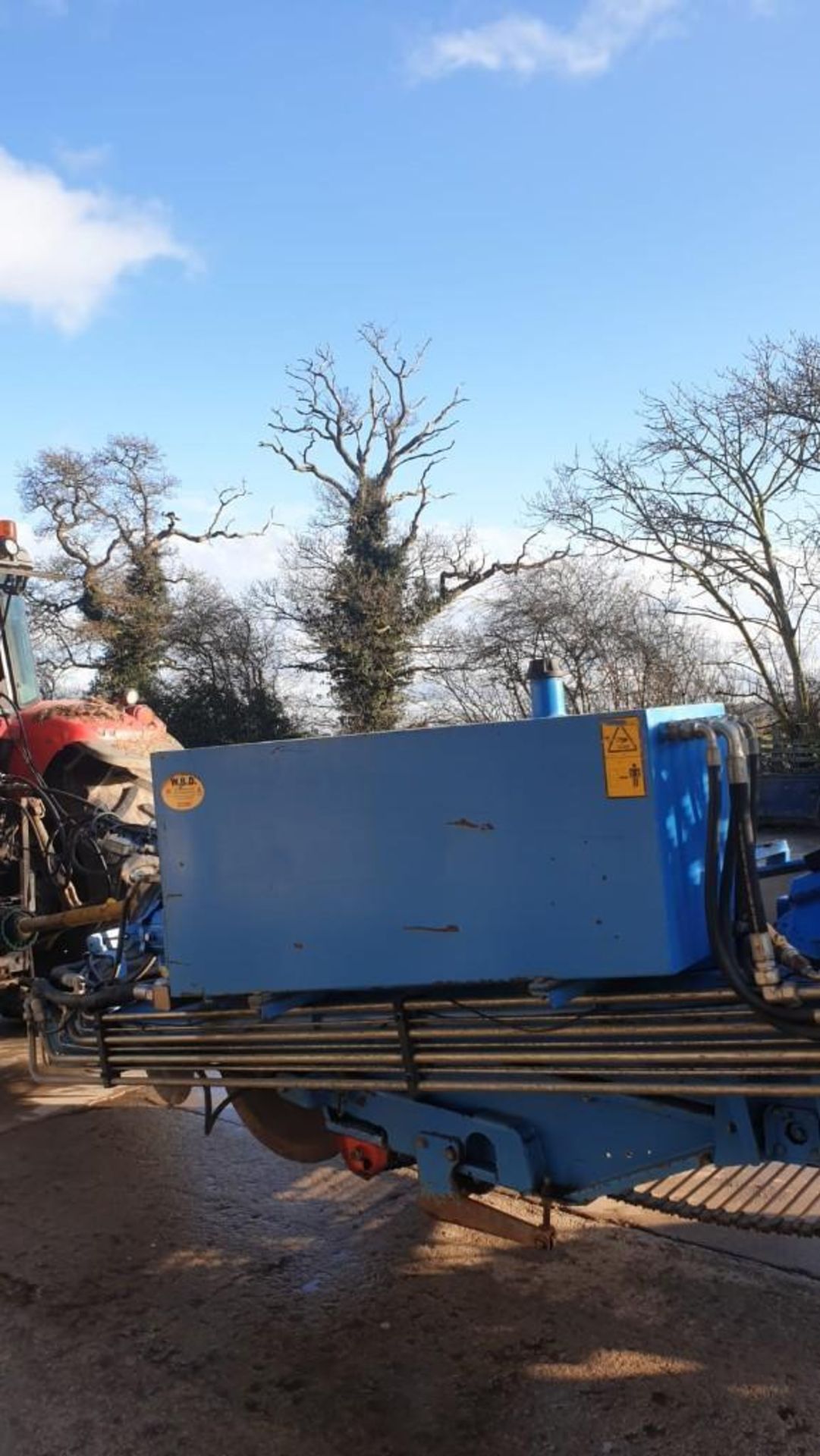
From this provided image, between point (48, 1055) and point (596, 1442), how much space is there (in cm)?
209

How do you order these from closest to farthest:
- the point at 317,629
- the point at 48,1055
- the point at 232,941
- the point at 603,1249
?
the point at 232,941 < the point at 603,1249 < the point at 48,1055 < the point at 317,629

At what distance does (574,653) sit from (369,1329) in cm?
1644

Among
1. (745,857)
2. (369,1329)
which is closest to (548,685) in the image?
(745,857)

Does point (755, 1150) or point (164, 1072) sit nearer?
point (755, 1150)

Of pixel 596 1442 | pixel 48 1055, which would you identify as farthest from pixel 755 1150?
pixel 48 1055

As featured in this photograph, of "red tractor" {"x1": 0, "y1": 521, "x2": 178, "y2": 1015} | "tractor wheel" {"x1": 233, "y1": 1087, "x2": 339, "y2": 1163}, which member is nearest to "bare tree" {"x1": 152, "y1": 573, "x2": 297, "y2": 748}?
"red tractor" {"x1": 0, "y1": 521, "x2": 178, "y2": 1015}

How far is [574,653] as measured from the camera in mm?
19094

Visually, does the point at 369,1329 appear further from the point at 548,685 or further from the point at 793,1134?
the point at 548,685

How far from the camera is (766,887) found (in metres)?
3.91

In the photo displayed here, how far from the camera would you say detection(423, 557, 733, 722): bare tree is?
59.2 feet

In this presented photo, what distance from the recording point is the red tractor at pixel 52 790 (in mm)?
5430

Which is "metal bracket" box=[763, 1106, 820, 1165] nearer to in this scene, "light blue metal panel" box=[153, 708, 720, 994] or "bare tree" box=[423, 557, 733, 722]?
"light blue metal panel" box=[153, 708, 720, 994]

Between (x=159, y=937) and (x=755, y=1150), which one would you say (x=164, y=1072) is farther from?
(x=755, y=1150)

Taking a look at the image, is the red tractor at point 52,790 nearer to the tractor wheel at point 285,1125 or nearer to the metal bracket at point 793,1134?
the tractor wheel at point 285,1125
